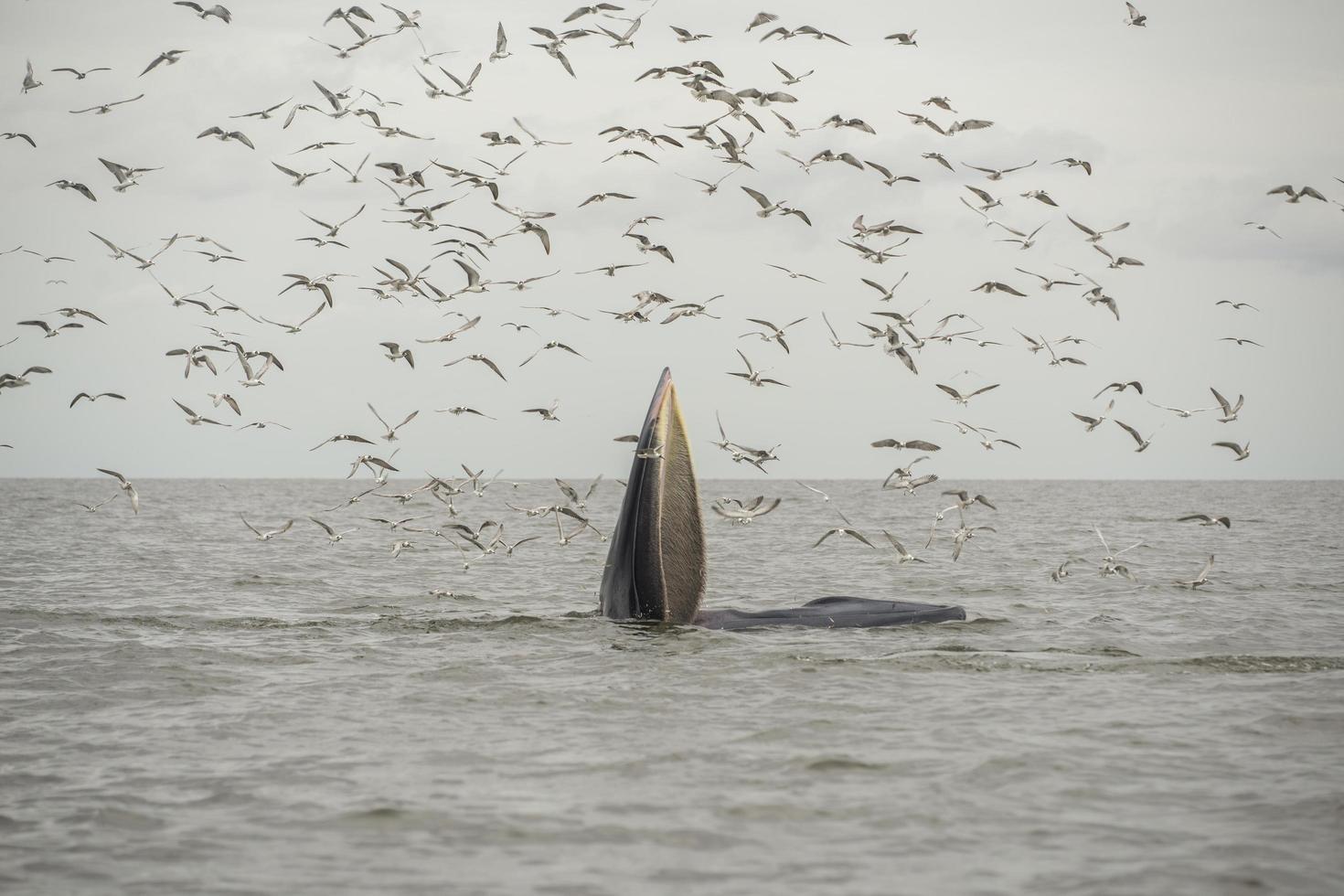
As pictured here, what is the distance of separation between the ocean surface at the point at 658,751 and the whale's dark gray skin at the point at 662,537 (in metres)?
0.42

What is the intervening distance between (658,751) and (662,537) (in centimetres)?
469

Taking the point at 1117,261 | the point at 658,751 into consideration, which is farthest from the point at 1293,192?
the point at 658,751

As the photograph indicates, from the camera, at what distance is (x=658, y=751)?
10016 mm

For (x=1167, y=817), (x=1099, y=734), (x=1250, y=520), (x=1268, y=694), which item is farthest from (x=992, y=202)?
(x=1250, y=520)

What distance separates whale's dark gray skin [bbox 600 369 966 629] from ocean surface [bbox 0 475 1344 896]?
415mm

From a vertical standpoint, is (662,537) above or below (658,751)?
above

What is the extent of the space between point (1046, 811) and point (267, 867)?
4.76 meters

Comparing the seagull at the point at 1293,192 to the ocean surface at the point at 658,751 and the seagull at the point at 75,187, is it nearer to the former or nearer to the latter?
the ocean surface at the point at 658,751

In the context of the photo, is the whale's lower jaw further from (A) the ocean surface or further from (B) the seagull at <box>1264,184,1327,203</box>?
(B) the seagull at <box>1264,184,1327,203</box>

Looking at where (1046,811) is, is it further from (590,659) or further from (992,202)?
(992,202)

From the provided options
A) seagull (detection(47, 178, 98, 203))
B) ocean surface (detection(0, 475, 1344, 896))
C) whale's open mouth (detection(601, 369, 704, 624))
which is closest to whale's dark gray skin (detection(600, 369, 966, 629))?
whale's open mouth (detection(601, 369, 704, 624))

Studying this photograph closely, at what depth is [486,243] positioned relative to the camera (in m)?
18.3

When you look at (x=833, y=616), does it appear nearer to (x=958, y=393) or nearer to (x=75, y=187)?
(x=958, y=393)

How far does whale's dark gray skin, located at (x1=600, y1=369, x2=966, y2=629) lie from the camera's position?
47.1 feet
